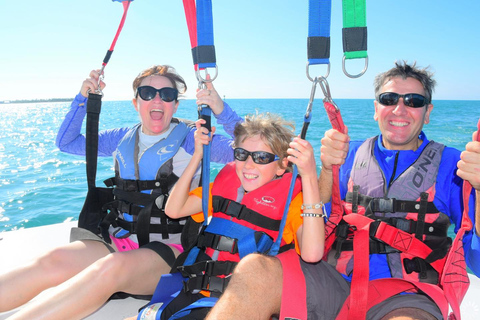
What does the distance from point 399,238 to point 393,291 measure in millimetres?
292

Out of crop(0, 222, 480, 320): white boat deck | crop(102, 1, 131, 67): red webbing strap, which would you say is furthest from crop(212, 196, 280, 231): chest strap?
crop(102, 1, 131, 67): red webbing strap

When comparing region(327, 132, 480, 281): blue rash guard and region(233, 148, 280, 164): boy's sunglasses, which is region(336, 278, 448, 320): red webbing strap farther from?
region(233, 148, 280, 164): boy's sunglasses

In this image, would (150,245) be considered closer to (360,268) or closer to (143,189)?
(143,189)

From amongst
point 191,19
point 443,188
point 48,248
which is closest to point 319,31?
point 191,19

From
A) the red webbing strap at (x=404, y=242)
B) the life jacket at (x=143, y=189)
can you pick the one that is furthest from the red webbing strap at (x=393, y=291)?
the life jacket at (x=143, y=189)

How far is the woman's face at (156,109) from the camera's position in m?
2.52

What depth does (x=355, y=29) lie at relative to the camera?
1.38 meters

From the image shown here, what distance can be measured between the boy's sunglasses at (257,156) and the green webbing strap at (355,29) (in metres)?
0.73

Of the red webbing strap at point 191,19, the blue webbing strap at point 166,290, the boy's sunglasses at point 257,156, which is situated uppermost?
the red webbing strap at point 191,19

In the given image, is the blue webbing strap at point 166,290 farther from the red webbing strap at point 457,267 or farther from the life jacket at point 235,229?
the red webbing strap at point 457,267

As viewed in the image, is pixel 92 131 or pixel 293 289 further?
pixel 92 131

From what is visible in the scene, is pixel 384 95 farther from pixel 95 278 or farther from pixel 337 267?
pixel 95 278

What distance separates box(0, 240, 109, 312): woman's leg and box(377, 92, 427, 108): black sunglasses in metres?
2.06

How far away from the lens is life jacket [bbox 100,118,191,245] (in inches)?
92.5
